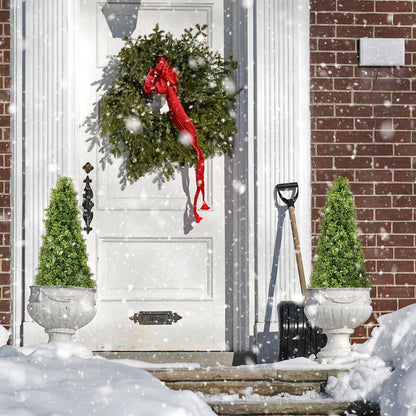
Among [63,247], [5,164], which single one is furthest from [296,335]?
[5,164]

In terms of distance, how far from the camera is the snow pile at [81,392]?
13.3ft

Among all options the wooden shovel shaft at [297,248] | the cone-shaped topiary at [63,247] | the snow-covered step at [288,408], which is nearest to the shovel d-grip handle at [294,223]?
the wooden shovel shaft at [297,248]

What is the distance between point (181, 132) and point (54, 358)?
2.57 meters

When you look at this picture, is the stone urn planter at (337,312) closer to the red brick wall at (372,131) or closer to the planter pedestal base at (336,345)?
the planter pedestal base at (336,345)

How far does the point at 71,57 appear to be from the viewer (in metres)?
7.00

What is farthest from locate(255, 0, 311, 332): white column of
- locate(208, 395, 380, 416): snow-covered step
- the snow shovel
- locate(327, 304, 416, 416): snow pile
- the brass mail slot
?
locate(208, 395, 380, 416): snow-covered step

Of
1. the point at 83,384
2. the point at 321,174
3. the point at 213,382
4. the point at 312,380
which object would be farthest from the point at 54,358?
the point at 321,174

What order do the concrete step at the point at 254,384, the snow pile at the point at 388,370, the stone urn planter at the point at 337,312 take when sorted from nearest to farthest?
the snow pile at the point at 388,370
the concrete step at the point at 254,384
the stone urn planter at the point at 337,312

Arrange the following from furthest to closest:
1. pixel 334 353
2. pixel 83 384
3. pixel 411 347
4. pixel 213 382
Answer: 1. pixel 334 353
2. pixel 213 382
3. pixel 411 347
4. pixel 83 384

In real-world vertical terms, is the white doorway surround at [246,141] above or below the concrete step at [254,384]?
→ above

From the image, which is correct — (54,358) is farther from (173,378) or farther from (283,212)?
(283,212)

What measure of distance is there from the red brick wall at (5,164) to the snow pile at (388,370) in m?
2.73

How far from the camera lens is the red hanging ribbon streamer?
689 centimetres

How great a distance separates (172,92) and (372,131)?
1600 millimetres
